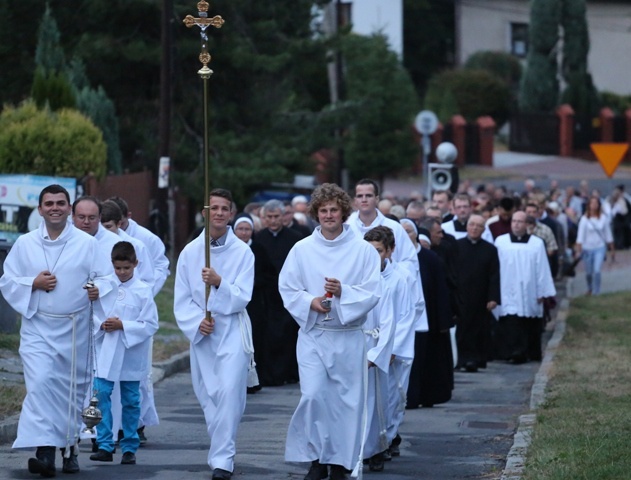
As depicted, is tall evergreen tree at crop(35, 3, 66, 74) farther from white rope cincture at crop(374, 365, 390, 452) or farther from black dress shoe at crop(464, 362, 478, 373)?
white rope cincture at crop(374, 365, 390, 452)

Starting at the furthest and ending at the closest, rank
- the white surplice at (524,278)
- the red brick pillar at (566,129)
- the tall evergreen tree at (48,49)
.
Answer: the red brick pillar at (566,129) → the tall evergreen tree at (48,49) → the white surplice at (524,278)

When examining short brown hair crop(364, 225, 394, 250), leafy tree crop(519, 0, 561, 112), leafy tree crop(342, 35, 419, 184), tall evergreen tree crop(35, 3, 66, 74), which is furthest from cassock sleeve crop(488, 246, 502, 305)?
leafy tree crop(519, 0, 561, 112)

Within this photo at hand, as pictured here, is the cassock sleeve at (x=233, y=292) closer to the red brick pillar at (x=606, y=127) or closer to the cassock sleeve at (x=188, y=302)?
the cassock sleeve at (x=188, y=302)

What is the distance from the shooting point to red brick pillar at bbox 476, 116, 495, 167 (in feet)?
197

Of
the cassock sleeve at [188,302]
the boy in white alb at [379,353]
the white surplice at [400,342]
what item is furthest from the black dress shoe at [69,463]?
the white surplice at [400,342]

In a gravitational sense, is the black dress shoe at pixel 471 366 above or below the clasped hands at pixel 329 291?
below

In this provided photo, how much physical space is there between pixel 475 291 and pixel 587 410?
5.81 meters

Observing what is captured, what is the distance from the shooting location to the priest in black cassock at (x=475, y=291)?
18.2m

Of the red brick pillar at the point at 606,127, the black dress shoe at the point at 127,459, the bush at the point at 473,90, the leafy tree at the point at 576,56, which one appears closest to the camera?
the black dress shoe at the point at 127,459

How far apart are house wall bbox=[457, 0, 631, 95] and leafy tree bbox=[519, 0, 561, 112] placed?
22.0 ft

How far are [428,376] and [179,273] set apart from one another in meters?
4.84

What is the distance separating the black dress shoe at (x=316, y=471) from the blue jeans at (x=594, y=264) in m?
18.9

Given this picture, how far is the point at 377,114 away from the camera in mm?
43531

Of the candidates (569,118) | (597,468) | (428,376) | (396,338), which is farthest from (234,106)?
(569,118)
